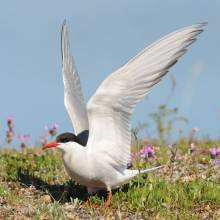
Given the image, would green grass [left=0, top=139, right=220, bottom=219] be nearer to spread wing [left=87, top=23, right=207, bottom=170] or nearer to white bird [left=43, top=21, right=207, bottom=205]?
white bird [left=43, top=21, right=207, bottom=205]

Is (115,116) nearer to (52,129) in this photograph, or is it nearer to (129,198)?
(129,198)

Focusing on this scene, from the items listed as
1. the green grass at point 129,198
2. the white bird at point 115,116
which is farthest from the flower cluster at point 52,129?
the white bird at point 115,116

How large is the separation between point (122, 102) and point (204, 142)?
187 inches

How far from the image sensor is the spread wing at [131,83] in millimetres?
3578

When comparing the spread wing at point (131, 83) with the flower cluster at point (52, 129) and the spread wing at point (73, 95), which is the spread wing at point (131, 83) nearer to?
the spread wing at point (73, 95)

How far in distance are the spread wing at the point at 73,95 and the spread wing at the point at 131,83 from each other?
86 centimetres

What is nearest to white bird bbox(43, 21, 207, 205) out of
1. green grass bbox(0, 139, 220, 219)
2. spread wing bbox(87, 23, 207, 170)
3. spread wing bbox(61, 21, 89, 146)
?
spread wing bbox(87, 23, 207, 170)

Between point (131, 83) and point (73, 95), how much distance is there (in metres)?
1.76

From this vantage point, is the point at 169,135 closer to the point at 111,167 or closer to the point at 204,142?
the point at 204,142

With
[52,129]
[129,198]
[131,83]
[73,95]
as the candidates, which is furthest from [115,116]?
[52,129]

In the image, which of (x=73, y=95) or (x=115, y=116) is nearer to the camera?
(x=115, y=116)

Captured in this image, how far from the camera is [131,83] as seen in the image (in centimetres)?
370

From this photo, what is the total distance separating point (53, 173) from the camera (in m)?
5.48

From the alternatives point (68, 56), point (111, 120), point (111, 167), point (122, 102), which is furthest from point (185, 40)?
point (68, 56)
